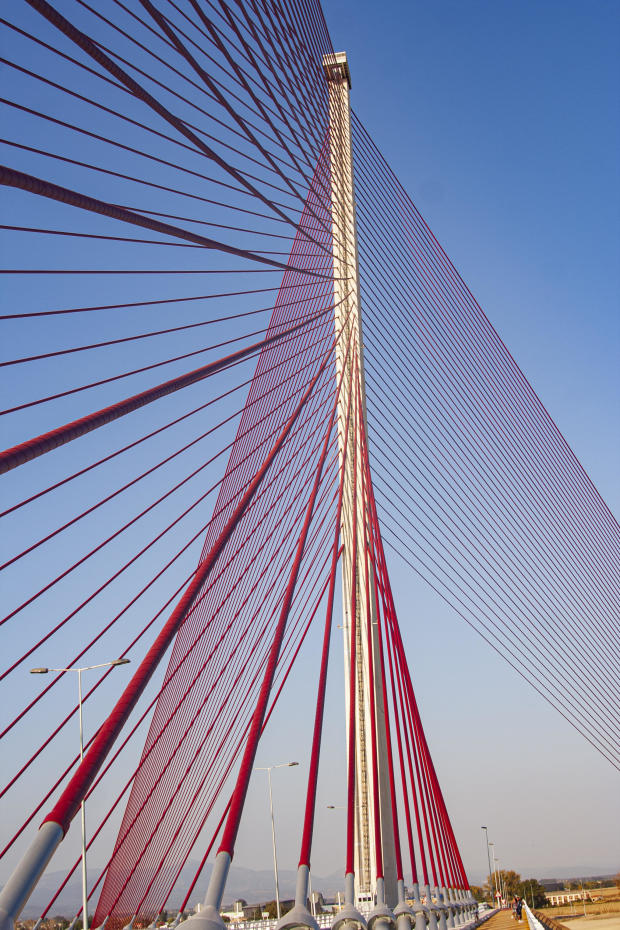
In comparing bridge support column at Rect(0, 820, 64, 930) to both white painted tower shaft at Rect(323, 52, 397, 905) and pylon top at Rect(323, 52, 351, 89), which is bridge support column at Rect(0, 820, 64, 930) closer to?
white painted tower shaft at Rect(323, 52, 397, 905)

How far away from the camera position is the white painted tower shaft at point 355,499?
13.6 meters

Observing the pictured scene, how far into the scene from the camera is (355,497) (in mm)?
14367

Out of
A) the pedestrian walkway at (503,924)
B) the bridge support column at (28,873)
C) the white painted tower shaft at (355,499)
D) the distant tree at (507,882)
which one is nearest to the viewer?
the bridge support column at (28,873)

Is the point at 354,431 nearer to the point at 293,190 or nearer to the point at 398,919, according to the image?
the point at 293,190

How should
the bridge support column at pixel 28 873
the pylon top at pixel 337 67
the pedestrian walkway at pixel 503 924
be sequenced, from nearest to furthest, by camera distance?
the bridge support column at pixel 28 873 < the pylon top at pixel 337 67 < the pedestrian walkway at pixel 503 924

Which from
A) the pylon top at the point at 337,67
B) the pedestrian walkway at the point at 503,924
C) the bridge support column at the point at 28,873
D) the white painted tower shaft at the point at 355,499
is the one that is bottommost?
the bridge support column at the point at 28,873

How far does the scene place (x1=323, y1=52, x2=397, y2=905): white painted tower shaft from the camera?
1358 cm

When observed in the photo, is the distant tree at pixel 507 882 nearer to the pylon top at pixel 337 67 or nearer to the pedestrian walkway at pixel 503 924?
the pedestrian walkway at pixel 503 924

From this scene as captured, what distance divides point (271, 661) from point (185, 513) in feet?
6.99

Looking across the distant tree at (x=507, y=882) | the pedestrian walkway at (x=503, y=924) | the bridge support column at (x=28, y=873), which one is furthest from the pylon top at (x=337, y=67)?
the distant tree at (x=507, y=882)

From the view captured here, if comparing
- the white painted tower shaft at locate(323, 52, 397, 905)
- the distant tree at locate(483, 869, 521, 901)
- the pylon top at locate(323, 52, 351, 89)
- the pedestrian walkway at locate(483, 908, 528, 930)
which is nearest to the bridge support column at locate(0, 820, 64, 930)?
the white painted tower shaft at locate(323, 52, 397, 905)

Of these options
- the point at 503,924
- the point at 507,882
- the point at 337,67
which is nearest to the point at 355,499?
the point at 337,67

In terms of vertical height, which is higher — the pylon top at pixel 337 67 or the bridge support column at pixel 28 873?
the pylon top at pixel 337 67

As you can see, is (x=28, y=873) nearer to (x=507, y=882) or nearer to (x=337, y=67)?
(x=337, y=67)
